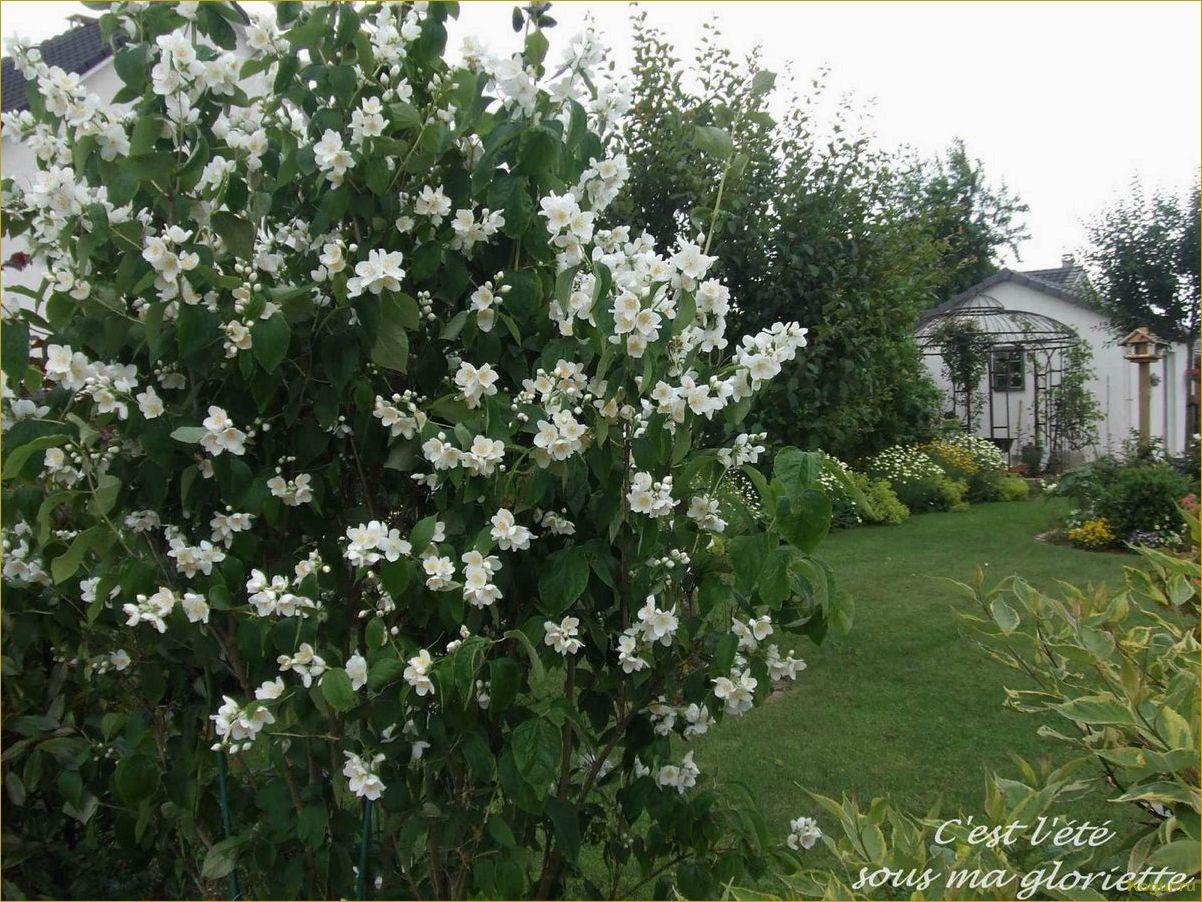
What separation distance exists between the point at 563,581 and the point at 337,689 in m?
0.40

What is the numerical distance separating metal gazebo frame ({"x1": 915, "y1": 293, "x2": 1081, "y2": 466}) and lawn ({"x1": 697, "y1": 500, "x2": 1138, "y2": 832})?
9.62m

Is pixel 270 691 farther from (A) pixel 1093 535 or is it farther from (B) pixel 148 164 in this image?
(A) pixel 1093 535

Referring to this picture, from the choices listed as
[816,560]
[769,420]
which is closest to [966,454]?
[769,420]

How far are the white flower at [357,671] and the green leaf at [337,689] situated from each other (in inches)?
2.6

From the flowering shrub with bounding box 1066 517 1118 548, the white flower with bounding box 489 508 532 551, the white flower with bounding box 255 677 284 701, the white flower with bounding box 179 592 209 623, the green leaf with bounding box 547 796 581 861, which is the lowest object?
the flowering shrub with bounding box 1066 517 1118 548

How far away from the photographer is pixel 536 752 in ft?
5.02

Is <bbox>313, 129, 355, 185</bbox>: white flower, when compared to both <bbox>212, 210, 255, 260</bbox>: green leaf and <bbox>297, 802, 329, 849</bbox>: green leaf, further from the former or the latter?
<bbox>297, 802, 329, 849</bbox>: green leaf

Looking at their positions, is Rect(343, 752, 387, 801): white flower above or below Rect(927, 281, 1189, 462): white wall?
below

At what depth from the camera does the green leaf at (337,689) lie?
1.46 metres

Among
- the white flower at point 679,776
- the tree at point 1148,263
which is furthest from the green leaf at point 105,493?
the tree at point 1148,263

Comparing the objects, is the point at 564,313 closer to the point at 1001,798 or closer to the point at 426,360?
the point at 426,360

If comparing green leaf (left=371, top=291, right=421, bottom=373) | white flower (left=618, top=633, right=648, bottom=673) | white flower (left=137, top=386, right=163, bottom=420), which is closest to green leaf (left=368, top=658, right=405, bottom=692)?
white flower (left=618, top=633, right=648, bottom=673)

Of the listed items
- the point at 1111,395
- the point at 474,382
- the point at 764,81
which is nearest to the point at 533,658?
the point at 474,382

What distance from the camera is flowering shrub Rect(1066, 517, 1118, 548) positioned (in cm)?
864
